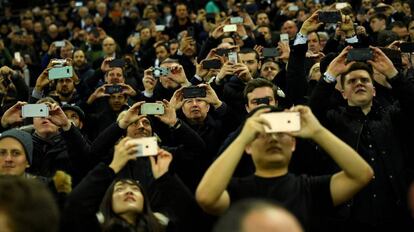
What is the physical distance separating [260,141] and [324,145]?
0.92 feet

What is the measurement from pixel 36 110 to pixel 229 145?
4.89ft

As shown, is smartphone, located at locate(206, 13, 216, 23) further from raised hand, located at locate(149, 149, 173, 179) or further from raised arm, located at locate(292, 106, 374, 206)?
raised arm, located at locate(292, 106, 374, 206)

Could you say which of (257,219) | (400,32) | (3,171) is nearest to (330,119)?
(3,171)

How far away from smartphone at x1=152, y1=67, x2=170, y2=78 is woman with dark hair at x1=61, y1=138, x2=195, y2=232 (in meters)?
2.57

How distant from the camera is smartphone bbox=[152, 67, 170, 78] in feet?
19.6

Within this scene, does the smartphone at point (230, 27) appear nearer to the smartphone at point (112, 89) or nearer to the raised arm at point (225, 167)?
the smartphone at point (112, 89)

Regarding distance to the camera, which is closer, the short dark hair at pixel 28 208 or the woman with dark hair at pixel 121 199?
the short dark hair at pixel 28 208

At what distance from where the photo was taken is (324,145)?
292 centimetres

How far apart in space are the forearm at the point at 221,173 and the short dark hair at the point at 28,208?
97 cm

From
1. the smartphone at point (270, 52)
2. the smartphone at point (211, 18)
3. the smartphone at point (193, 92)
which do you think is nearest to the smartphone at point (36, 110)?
the smartphone at point (193, 92)

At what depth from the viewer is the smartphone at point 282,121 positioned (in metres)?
2.84

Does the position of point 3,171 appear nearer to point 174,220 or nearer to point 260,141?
point 174,220

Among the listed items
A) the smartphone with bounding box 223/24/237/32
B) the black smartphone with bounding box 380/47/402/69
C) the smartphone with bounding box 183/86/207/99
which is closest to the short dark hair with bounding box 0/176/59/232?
the smartphone with bounding box 183/86/207/99

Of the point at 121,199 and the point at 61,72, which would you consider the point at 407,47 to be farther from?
the point at 121,199
